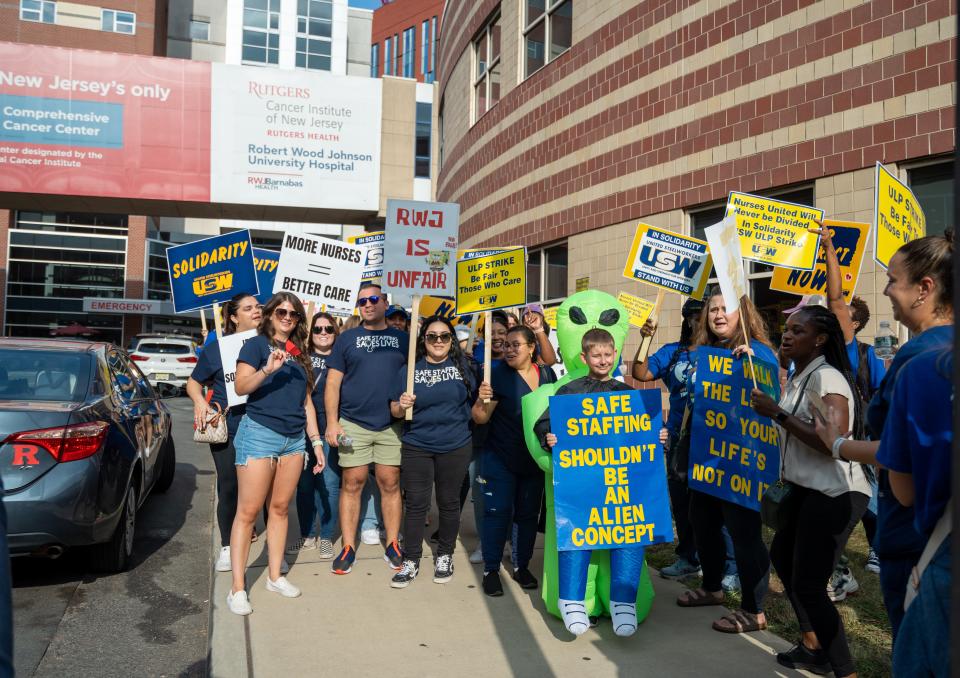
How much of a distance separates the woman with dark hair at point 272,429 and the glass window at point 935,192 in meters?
5.76

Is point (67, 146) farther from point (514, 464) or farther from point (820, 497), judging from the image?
point (820, 497)

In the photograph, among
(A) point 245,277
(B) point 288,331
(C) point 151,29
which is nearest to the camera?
(B) point 288,331

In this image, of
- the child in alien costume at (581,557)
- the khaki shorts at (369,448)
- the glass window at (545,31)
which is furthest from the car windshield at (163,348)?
the child in alien costume at (581,557)

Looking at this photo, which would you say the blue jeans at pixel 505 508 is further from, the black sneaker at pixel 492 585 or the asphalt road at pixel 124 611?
the asphalt road at pixel 124 611

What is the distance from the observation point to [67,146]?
19125mm

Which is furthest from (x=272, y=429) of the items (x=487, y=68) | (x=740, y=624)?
(x=487, y=68)

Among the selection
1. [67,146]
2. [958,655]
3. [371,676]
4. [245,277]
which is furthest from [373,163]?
[958,655]

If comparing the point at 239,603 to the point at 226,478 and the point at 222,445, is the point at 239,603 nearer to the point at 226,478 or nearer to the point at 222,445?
the point at 226,478

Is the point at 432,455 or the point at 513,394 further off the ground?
the point at 513,394

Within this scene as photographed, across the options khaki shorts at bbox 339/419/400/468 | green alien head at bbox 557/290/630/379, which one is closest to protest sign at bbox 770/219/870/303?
green alien head at bbox 557/290/630/379

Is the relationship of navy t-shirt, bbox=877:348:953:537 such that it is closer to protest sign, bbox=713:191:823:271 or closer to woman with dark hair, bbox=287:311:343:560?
protest sign, bbox=713:191:823:271

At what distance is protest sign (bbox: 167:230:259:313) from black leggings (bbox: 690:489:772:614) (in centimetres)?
442

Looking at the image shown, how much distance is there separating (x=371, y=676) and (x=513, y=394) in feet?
6.91

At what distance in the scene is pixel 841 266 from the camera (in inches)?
232
